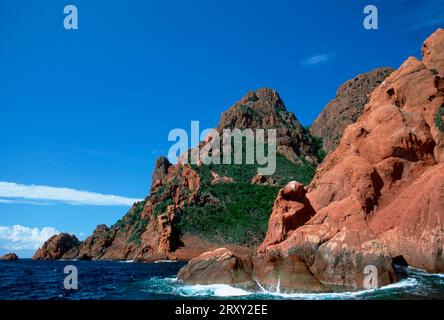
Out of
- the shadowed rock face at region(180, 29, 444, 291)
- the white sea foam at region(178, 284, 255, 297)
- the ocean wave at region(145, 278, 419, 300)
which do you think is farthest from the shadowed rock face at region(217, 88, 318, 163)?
the ocean wave at region(145, 278, 419, 300)

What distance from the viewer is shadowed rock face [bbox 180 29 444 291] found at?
28.7m

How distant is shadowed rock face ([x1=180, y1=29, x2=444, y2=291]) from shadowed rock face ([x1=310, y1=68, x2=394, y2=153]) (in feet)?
373

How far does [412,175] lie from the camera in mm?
42781

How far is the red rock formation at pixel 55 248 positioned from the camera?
138 metres

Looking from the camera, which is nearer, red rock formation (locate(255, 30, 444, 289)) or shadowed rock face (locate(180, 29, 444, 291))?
shadowed rock face (locate(180, 29, 444, 291))

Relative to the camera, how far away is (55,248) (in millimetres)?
138250

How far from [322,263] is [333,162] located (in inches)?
1091

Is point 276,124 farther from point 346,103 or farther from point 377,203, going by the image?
point 377,203

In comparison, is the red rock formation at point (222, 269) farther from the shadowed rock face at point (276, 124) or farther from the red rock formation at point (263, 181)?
the shadowed rock face at point (276, 124)

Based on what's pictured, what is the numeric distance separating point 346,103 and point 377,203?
491ft

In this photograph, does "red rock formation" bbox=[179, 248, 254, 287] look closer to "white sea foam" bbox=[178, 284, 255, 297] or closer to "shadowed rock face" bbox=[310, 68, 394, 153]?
"white sea foam" bbox=[178, 284, 255, 297]

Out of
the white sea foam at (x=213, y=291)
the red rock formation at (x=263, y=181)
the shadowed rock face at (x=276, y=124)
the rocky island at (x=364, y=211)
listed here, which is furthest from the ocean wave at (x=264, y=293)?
the shadowed rock face at (x=276, y=124)

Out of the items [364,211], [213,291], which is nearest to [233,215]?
[364,211]
